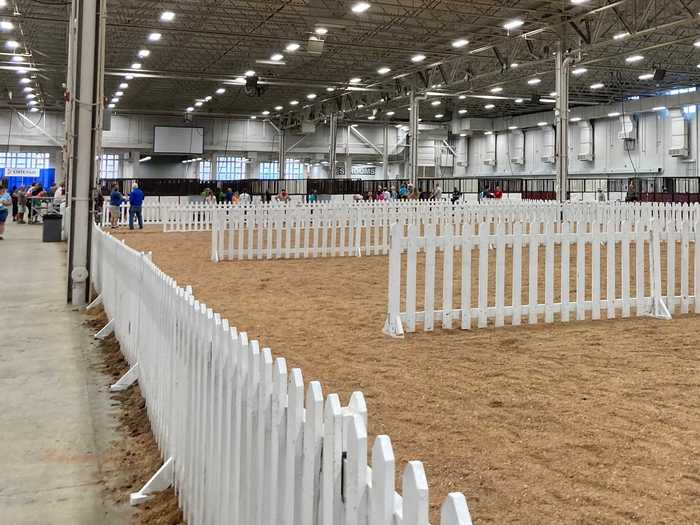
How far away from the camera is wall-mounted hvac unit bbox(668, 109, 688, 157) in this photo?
35062mm

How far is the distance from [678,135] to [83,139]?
33.4 m

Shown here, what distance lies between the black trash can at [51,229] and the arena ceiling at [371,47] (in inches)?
269

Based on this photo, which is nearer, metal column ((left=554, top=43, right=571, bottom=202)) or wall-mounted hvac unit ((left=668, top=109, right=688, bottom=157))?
metal column ((left=554, top=43, right=571, bottom=202))

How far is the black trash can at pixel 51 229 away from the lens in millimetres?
20484

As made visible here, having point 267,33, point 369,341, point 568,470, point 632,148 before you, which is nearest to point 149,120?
point 267,33

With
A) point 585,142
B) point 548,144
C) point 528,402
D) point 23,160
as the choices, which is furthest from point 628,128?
point 23,160

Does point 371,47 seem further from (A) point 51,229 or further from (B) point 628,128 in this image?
(B) point 628,128

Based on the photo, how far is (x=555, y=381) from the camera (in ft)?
16.9

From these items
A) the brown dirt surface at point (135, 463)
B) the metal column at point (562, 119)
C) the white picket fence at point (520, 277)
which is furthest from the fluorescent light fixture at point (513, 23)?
the brown dirt surface at point (135, 463)

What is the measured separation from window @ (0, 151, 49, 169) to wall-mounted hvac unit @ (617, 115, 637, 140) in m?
37.6

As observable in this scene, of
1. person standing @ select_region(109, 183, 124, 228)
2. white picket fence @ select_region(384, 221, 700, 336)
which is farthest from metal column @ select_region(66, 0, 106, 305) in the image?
person standing @ select_region(109, 183, 124, 228)

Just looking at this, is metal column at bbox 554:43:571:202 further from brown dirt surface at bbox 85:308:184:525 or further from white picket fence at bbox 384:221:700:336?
brown dirt surface at bbox 85:308:184:525

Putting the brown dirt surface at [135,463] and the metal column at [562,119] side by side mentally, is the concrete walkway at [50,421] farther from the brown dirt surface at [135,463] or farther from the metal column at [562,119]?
the metal column at [562,119]

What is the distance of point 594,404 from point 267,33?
24.6m
